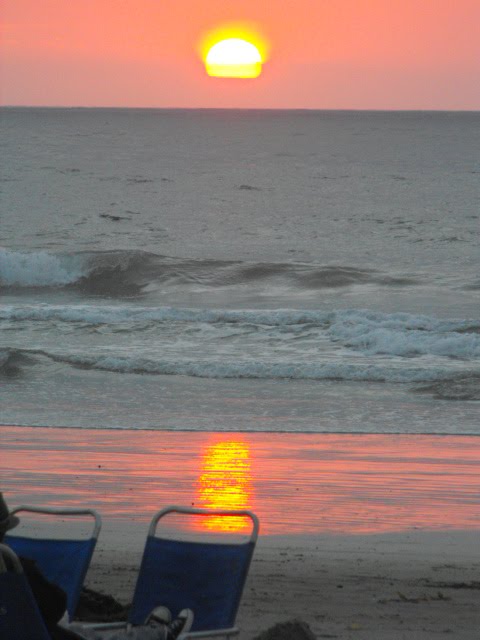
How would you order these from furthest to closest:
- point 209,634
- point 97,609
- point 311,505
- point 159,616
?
point 311,505, point 97,609, point 159,616, point 209,634

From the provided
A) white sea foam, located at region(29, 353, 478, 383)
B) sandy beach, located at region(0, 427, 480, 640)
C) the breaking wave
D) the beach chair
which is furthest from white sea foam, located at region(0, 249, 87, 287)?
the beach chair

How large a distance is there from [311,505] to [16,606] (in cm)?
413

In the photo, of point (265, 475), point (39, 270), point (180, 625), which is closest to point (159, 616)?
point (180, 625)

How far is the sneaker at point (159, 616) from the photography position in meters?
4.15

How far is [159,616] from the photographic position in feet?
13.6

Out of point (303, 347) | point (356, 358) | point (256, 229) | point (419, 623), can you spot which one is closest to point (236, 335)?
point (303, 347)

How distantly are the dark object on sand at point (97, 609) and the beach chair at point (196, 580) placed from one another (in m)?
0.21

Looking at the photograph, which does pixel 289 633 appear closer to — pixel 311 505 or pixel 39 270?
pixel 311 505

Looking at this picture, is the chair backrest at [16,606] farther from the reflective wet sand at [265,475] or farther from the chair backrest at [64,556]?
the reflective wet sand at [265,475]

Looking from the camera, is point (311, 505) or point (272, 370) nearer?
point (311, 505)

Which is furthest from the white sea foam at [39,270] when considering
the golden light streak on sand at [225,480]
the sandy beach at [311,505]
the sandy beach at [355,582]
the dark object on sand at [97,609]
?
the dark object on sand at [97,609]

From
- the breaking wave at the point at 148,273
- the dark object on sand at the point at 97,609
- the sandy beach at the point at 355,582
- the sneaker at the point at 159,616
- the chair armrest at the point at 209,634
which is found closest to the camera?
the chair armrest at the point at 209,634

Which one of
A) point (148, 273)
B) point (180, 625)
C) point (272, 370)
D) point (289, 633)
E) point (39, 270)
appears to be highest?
point (39, 270)

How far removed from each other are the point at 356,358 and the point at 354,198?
34.5 metres
